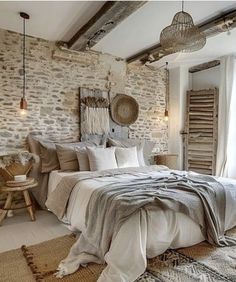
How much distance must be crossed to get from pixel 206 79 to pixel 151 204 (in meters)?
4.20

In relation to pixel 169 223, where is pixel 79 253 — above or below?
below

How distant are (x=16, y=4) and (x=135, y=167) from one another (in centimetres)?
276

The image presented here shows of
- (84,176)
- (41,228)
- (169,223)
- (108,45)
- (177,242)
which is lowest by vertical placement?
(41,228)

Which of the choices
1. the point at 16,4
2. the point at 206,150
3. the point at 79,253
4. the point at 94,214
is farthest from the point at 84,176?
the point at 206,150

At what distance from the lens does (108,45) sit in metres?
4.23

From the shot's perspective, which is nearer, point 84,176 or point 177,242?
point 177,242

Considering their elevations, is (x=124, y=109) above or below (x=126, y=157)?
above

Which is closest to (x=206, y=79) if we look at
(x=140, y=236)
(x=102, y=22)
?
(x=102, y=22)

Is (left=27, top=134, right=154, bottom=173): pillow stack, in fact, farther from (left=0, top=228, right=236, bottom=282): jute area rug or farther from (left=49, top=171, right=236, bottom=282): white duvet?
(left=0, top=228, right=236, bottom=282): jute area rug

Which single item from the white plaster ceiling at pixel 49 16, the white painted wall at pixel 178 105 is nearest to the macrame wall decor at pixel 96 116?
the white plaster ceiling at pixel 49 16

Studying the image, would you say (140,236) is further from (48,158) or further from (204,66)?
(204,66)

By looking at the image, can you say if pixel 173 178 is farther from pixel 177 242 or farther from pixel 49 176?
pixel 49 176

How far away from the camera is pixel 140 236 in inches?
79.2

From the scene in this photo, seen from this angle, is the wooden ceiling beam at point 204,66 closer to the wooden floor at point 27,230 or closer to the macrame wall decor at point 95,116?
the macrame wall decor at point 95,116
